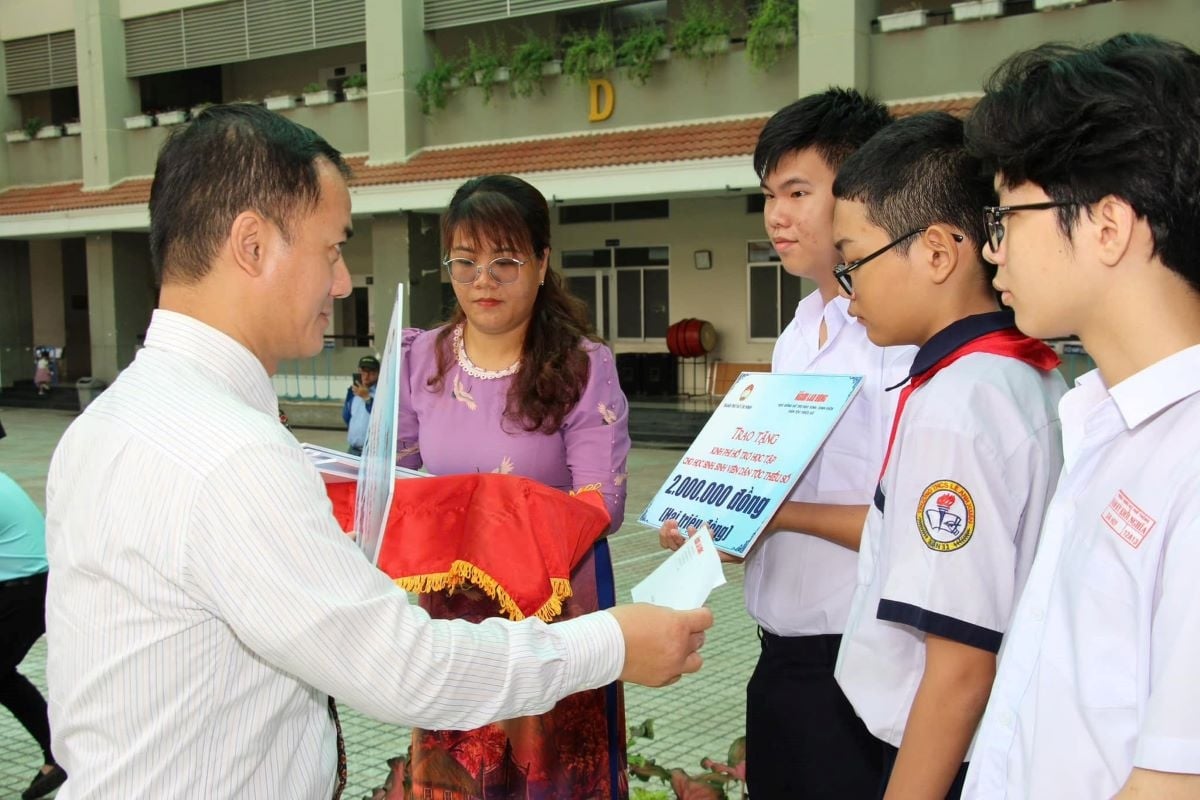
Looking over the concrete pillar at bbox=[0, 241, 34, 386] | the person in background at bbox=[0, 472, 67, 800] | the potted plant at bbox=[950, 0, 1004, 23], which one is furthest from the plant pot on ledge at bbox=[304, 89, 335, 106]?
the person in background at bbox=[0, 472, 67, 800]

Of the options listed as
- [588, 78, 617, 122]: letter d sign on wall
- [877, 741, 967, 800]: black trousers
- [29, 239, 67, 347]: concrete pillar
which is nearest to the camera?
[877, 741, 967, 800]: black trousers

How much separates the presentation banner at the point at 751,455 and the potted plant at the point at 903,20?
12.5 metres

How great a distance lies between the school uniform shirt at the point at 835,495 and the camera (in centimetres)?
217

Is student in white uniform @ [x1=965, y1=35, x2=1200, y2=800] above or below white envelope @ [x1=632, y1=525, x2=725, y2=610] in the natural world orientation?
above

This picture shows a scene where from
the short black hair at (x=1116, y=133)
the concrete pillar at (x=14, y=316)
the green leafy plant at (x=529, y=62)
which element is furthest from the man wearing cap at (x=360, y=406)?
the concrete pillar at (x=14, y=316)

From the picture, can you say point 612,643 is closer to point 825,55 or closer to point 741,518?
point 741,518

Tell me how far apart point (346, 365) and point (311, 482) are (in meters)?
17.5

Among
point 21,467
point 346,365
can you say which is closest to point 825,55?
point 346,365

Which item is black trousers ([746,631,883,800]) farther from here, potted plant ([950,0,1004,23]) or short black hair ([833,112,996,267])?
potted plant ([950,0,1004,23])

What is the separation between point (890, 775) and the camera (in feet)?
5.35

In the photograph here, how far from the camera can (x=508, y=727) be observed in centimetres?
223

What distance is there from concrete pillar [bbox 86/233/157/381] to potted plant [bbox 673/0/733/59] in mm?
11467

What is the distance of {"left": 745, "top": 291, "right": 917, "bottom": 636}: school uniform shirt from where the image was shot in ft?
7.12

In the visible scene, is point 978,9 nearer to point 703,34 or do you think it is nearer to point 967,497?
point 703,34
